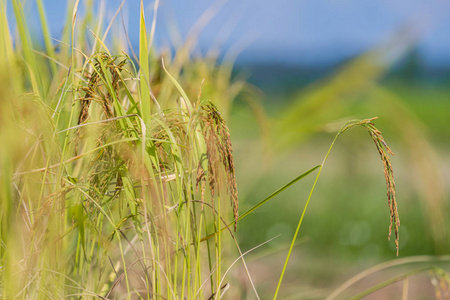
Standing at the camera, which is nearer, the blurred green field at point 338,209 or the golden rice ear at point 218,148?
the golden rice ear at point 218,148

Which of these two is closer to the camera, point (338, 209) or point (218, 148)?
point (218, 148)

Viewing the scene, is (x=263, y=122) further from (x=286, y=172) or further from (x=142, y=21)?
(x=286, y=172)

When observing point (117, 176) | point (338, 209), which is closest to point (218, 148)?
point (117, 176)

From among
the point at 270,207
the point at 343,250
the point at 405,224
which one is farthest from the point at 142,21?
the point at 270,207

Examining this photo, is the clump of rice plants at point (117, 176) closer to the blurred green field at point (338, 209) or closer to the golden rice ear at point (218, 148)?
the golden rice ear at point (218, 148)

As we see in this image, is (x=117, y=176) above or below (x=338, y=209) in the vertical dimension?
above

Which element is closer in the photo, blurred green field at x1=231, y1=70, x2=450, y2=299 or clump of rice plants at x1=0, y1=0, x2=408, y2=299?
clump of rice plants at x1=0, y1=0, x2=408, y2=299

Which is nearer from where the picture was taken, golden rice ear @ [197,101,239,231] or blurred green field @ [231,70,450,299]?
golden rice ear @ [197,101,239,231]

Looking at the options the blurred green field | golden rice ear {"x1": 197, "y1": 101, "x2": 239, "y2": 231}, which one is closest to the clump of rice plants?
golden rice ear {"x1": 197, "y1": 101, "x2": 239, "y2": 231}

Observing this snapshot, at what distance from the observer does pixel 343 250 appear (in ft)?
8.48

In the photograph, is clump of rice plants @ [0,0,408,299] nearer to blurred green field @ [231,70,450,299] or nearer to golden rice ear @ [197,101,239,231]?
golden rice ear @ [197,101,239,231]

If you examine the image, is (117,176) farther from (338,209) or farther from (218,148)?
(338,209)

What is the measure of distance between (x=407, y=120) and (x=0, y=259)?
19.3 inches

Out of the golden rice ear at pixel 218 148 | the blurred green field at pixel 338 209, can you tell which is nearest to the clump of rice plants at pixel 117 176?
the golden rice ear at pixel 218 148
